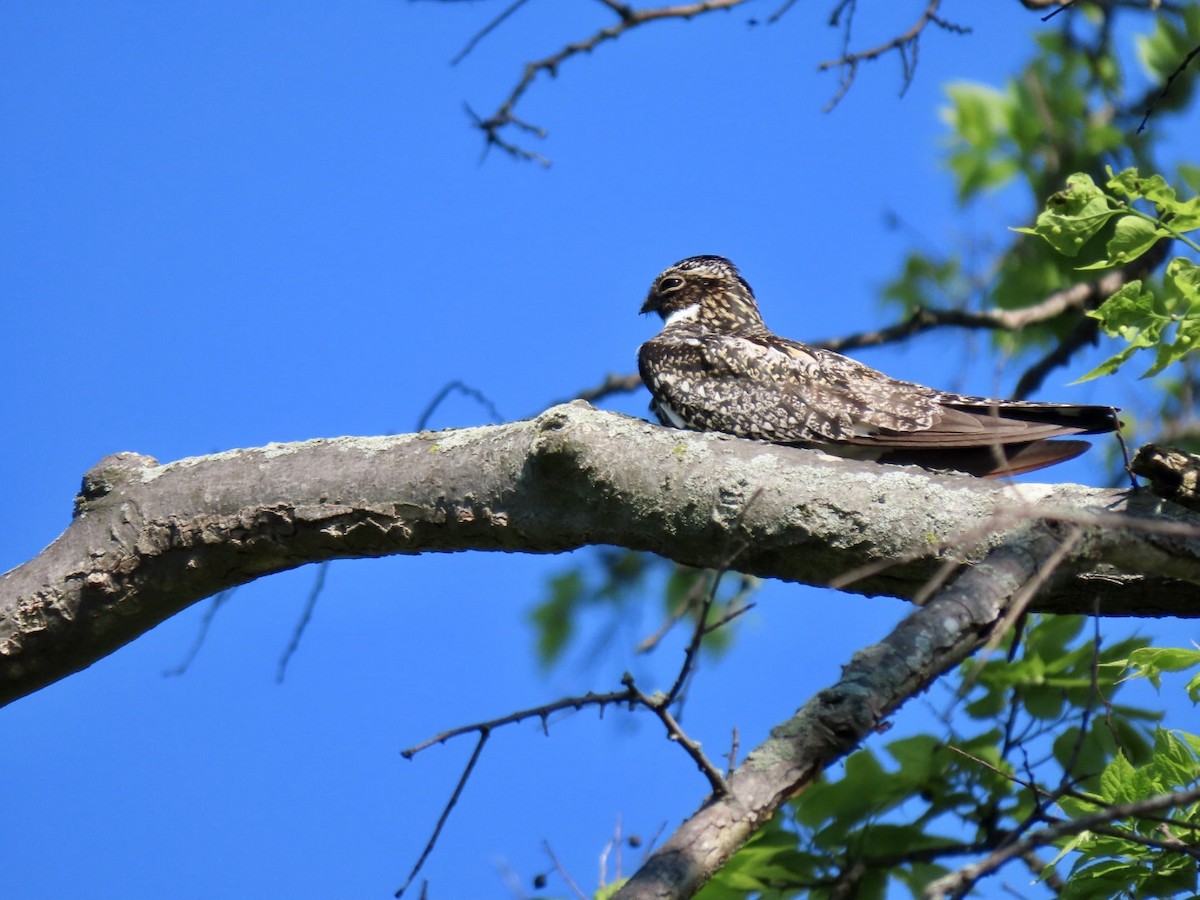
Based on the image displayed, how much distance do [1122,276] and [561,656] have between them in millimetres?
3651

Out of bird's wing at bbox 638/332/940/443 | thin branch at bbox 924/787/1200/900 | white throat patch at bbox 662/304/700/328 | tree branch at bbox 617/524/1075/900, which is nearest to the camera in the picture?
thin branch at bbox 924/787/1200/900

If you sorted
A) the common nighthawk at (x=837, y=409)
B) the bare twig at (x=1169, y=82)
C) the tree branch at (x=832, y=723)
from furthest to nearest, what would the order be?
the common nighthawk at (x=837, y=409) → the bare twig at (x=1169, y=82) → the tree branch at (x=832, y=723)

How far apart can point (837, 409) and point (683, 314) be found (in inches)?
75.4

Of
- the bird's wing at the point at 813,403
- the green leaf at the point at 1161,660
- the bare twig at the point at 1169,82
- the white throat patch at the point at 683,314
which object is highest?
the white throat patch at the point at 683,314

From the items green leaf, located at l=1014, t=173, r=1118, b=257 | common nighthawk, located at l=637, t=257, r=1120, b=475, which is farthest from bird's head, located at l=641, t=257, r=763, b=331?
green leaf, located at l=1014, t=173, r=1118, b=257

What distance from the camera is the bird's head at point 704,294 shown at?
6992mm

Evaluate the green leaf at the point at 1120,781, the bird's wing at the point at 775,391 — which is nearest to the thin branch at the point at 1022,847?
the green leaf at the point at 1120,781

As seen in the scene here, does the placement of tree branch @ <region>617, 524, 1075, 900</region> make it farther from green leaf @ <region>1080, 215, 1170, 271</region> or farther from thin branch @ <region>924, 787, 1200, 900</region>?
green leaf @ <region>1080, 215, 1170, 271</region>

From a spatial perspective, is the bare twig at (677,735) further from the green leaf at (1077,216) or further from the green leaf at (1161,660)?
the green leaf at (1077,216)

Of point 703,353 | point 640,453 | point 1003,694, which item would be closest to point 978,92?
point 703,353

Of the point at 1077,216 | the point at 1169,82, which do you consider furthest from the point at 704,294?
the point at 1077,216

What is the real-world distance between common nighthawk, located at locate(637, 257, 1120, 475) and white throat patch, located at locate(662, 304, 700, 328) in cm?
89

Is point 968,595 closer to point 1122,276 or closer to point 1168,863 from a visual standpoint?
point 1168,863

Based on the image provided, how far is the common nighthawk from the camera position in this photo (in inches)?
195
